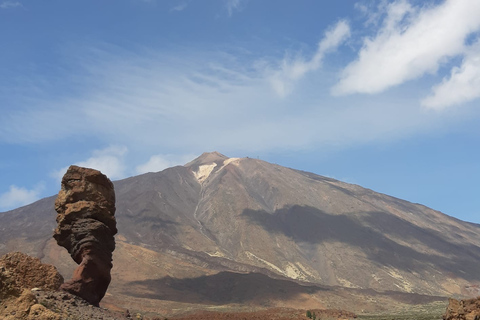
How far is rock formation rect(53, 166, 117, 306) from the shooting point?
2156 centimetres

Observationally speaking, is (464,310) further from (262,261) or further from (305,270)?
(305,270)

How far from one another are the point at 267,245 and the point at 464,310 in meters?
126

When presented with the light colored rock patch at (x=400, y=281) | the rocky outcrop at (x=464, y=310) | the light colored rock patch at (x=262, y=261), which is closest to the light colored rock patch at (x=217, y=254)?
the light colored rock patch at (x=262, y=261)

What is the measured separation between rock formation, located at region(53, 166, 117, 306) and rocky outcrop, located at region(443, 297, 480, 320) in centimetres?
1455

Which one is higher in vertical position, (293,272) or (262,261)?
(262,261)

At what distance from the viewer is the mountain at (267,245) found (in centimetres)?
9088

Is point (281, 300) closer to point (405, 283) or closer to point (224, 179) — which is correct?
point (405, 283)

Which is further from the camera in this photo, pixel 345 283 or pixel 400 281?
pixel 400 281

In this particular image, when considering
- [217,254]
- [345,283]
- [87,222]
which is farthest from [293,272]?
[87,222]

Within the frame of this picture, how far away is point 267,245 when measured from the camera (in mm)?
139875

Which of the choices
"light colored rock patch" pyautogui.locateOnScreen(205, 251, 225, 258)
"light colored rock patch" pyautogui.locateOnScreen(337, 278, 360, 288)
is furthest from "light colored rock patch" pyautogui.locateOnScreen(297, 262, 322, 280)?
"light colored rock patch" pyautogui.locateOnScreen(205, 251, 225, 258)

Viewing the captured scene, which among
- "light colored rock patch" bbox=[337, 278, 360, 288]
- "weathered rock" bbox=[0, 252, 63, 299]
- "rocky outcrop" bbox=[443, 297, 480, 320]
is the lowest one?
"weathered rock" bbox=[0, 252, 63, 299]

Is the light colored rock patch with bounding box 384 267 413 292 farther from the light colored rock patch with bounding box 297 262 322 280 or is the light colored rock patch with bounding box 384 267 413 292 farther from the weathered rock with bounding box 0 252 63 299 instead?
the weathered rock with bounding box 0 252 63 299

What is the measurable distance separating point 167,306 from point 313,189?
130 m
